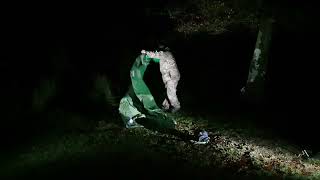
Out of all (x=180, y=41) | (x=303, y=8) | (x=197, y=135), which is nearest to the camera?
(x=197, y=135)

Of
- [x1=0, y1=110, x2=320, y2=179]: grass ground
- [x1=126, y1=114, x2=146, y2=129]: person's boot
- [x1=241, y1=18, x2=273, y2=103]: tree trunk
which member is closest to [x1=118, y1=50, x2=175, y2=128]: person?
[x1=126, y1=114, x2=146, y2=129]: person's boot

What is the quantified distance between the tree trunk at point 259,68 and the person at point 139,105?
4.17 m

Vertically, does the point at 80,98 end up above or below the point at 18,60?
below

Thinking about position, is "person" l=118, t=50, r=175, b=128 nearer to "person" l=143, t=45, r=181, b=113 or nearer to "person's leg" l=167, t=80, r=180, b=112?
"person" l=143, t=45, r=181, b=113

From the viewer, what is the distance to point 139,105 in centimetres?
1376

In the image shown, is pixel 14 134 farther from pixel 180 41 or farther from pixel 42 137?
pixel 180 41

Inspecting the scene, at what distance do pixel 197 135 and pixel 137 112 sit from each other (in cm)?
198

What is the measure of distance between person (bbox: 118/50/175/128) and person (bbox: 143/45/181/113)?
17.1 inches

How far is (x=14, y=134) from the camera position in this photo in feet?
44.5

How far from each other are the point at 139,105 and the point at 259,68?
4.99 meters

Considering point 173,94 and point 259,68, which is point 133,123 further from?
point 259,68

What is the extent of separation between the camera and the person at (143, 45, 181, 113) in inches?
568

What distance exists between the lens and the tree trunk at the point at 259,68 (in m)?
16.1

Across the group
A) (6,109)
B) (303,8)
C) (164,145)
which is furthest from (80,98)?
(303,8)
